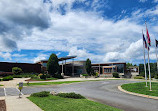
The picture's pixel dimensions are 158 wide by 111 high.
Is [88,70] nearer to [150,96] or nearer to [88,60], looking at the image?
[88,60]

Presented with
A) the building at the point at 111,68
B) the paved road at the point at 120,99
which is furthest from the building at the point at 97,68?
the paved road at the point at 120,99

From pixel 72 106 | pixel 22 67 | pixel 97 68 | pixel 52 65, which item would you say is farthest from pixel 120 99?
pixel 97 68

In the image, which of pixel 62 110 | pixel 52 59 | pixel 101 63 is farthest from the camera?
pixel 101 63

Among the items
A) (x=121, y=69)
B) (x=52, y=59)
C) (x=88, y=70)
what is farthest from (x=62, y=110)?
(x=121, y=69)

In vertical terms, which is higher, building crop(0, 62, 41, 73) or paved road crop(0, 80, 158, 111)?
building crop(0, 62, 41, 73)

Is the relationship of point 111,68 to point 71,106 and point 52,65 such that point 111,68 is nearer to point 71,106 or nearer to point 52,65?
point 52,65

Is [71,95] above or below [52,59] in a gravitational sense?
below

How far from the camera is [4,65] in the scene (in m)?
46.8

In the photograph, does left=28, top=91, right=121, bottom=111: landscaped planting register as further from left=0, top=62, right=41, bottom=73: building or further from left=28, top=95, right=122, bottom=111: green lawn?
left=0, top=62, right=41, bottom=73: building

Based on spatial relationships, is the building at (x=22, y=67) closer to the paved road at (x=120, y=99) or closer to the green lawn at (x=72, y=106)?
the paved road at (x=120, y=99)

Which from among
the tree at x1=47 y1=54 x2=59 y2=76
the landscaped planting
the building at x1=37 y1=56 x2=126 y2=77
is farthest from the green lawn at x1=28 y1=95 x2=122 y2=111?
the building at x1=37 y1=56 x2=126 y2=77

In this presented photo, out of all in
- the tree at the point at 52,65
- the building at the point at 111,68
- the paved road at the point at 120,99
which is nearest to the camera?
the paved road at the point at 120,99

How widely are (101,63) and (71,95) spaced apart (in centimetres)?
5815

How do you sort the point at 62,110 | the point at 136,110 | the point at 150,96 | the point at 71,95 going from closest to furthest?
1. the point at 62,110
2. the point at 136,110
3. the point at 71,95
4. the point at 150,96
